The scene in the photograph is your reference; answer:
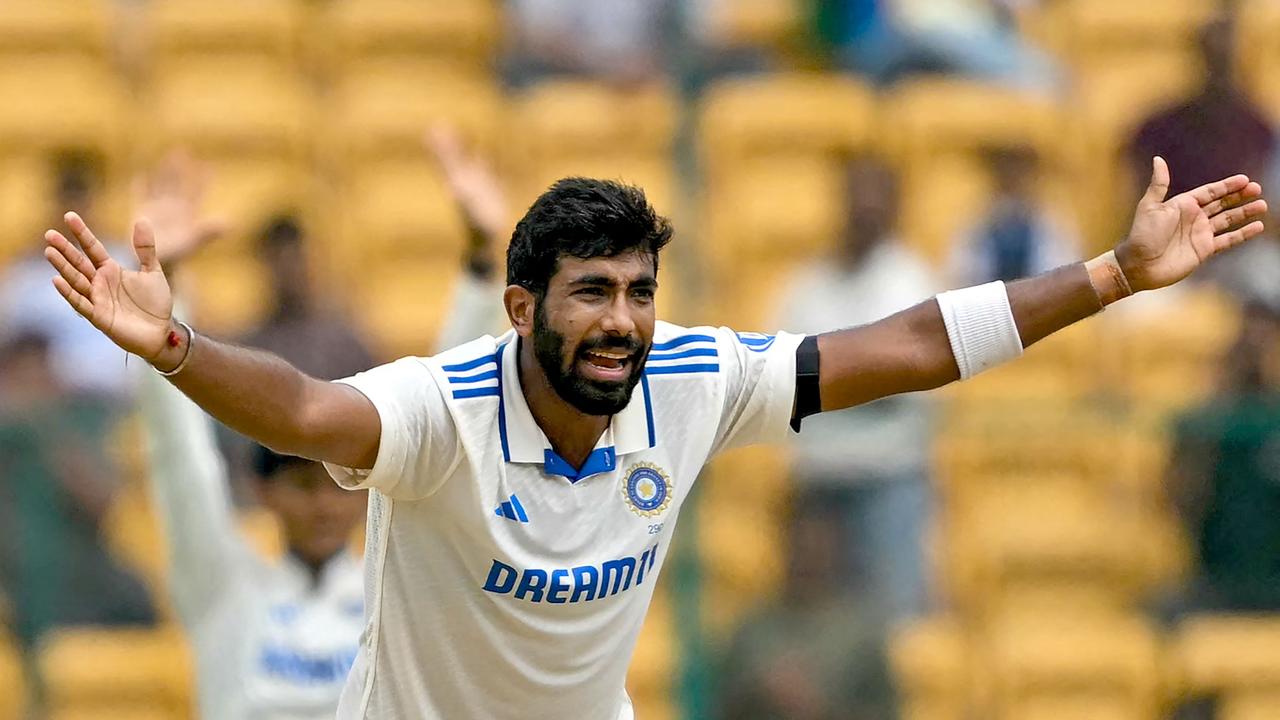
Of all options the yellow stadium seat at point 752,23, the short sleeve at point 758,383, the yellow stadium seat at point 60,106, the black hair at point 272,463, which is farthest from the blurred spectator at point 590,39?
the short sleeve at point 758,383

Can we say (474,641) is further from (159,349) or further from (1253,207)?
(1253,207)

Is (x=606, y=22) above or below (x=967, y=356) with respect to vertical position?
above

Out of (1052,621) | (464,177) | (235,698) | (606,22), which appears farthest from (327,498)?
(606,22)

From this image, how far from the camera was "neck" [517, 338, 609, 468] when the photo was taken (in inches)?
178

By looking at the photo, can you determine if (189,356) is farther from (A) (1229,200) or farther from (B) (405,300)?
(B) (405,300)

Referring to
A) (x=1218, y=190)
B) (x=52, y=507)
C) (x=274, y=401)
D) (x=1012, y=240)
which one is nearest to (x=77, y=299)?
(x=274, y=401)

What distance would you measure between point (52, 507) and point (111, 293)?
159 inches

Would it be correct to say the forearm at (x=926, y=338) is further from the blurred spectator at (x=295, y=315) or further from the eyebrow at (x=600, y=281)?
the blurred spectator at (x=295, y=315)

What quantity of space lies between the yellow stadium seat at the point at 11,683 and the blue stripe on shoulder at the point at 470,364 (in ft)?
13.1

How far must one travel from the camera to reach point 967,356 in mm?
4699

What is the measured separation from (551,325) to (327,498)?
1.87 m

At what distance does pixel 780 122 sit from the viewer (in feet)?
33.5

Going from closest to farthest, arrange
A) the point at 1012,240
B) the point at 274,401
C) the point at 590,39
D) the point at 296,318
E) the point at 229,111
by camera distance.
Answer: the point at 274,401
the point at 296,318
the point at 1012,240
the point at 590,39
the point at 229,111

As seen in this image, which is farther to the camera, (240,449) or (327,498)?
(240,449)
